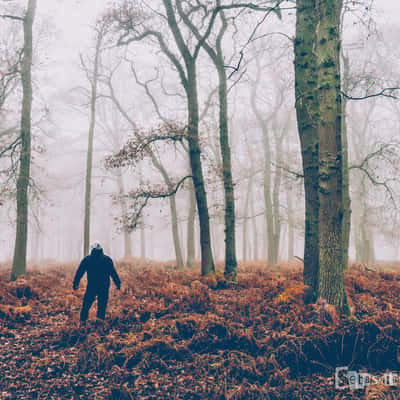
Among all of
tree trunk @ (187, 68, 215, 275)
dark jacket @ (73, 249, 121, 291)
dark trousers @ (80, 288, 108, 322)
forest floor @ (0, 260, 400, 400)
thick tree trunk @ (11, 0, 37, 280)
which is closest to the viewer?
forest floor @ (0, 260, 400, 400)

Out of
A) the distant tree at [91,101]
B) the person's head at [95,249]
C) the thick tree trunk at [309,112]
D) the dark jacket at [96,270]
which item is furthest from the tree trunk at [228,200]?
the distant tree at [91,101]

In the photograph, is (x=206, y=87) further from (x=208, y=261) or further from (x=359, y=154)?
(x=208, y=261)

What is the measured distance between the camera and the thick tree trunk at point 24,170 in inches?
459

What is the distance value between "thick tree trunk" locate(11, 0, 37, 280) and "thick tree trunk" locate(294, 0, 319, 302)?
947 cm

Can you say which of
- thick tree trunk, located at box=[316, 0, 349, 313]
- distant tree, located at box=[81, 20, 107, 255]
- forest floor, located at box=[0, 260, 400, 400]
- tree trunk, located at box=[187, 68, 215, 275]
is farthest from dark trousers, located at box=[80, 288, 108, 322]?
distant tree, located at box=[81, 20, 107, 255]

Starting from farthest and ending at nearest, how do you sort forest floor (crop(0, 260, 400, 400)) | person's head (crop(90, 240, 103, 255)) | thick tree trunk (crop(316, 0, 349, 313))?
Result: person's head (crop(90, 240, 103, 255)) → thick tree trunk (crop(316, 0, 349, 313)) → forest floor (crop(0, 260, 400, 400))

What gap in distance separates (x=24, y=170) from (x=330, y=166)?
10.4 metres

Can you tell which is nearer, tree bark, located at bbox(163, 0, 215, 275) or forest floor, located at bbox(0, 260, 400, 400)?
forest floor, located at bbox(0, 260, 400, 400)

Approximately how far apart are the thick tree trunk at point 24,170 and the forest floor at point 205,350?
4.43 metres

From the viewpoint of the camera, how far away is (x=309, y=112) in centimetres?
705

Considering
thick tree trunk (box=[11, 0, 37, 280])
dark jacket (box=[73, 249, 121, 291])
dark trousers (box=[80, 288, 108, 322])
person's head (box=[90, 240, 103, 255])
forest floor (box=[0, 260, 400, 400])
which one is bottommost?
forest floor (box=[0, 260, 400, 400])

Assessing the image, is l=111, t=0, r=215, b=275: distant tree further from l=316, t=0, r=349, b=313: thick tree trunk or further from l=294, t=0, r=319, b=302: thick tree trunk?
l=316, t=0, r=349, b=313: thick tree trunk

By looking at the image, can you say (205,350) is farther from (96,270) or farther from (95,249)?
(95,249)

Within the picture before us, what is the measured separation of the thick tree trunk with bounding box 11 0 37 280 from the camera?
11656 millimetres
